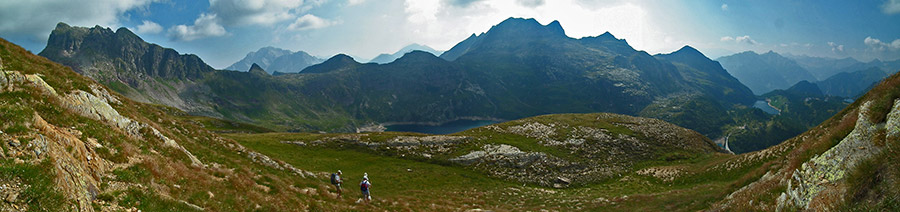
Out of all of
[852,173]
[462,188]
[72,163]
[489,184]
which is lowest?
[489,184]

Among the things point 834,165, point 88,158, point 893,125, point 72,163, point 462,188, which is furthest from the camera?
point 462,188

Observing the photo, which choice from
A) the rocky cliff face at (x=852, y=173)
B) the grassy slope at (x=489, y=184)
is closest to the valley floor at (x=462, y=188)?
the grassy slope at (x=489, y=184)

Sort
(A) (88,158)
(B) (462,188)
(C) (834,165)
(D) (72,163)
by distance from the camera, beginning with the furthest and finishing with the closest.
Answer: (B) (462,188) → (A) (88,158) → (C) (834,165) → (D) (72,163)

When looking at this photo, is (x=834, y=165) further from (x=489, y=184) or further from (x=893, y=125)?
(x=489, y=184)

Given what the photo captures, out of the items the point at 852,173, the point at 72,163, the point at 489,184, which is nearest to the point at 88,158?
the point at 72,163

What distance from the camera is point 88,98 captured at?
20469 mm

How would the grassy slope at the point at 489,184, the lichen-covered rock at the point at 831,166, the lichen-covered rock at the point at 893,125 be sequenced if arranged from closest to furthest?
the lichen-covered rock at the point at 893,125 < the lichen-covered rock at the point at 831,166 < the grassy slope at the point at 489,184

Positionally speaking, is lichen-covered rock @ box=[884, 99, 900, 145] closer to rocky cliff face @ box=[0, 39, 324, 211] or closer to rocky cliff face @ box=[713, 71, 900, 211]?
rocky cliff face @ box=[713, 71, 900, 211]

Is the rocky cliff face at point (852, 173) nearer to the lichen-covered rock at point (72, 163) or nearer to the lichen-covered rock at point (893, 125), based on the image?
the lichen-covered rock at point (893, 125)

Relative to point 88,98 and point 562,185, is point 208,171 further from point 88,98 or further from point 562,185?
point 562,185

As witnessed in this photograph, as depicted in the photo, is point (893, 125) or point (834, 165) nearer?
point (893, 125)

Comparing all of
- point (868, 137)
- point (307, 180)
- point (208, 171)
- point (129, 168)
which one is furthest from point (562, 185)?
point (129, 168)

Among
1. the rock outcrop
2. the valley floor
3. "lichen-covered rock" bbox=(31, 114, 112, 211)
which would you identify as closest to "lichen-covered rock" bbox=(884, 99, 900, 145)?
the rock outcrop

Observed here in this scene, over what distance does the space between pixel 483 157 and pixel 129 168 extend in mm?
52009
